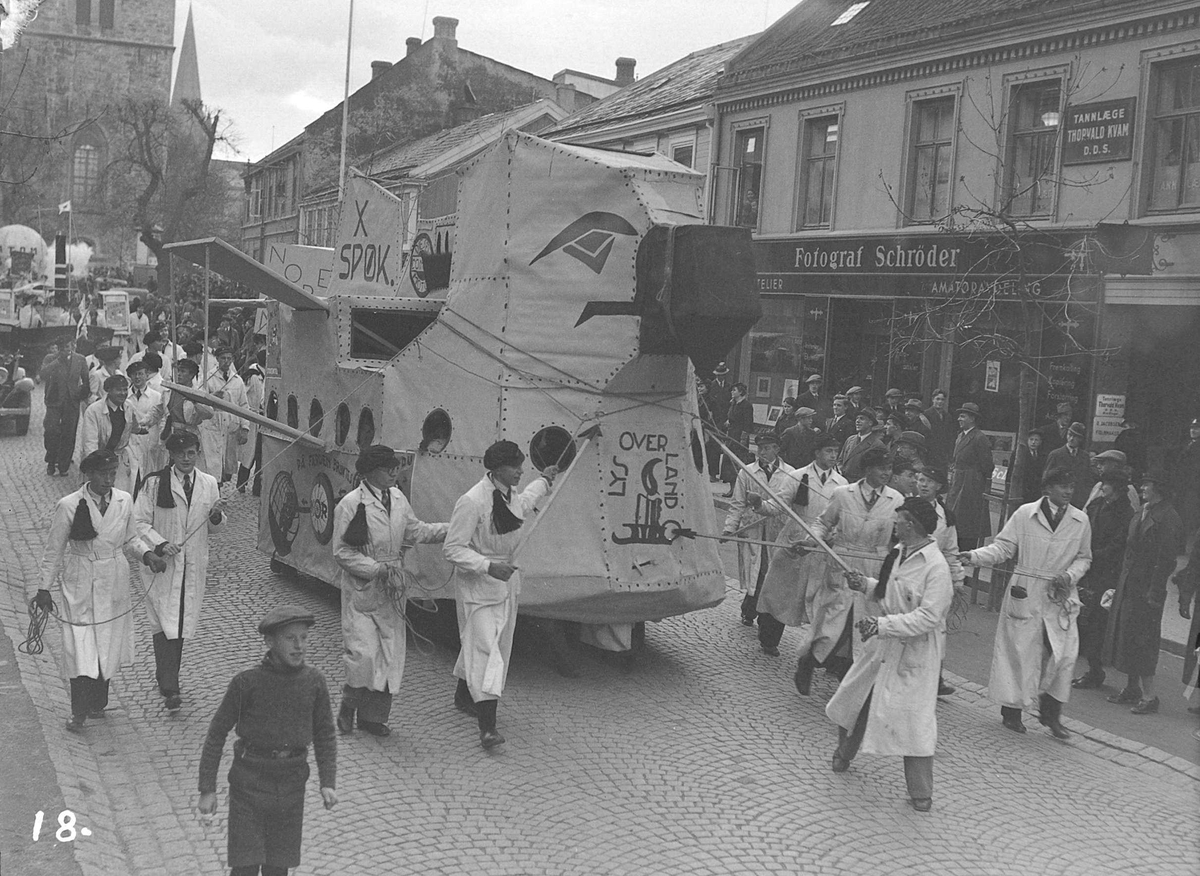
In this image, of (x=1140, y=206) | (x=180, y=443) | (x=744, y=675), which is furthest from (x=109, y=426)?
(x=1140, y=206)

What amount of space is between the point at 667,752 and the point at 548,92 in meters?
42.9

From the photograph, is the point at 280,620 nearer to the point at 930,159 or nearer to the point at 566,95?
the point at 930,159

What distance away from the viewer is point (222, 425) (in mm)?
16172

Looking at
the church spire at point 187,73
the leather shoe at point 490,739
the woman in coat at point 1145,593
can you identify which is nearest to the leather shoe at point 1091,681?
the woman in coat at point 1145,593

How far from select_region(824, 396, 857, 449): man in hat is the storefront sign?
15.2ft

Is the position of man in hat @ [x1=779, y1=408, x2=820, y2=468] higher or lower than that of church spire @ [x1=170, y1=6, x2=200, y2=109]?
lower

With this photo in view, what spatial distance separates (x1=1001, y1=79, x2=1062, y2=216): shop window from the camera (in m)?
18.7

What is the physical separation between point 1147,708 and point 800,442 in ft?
20.9

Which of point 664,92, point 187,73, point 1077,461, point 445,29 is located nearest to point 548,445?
point 1077,461

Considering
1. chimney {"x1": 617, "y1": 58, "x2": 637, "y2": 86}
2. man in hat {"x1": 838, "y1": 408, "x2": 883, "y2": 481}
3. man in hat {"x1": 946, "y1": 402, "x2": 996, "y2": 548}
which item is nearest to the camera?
man in hat {"x1": 838, "y1": 408, "x2": 883, "y2": 481}

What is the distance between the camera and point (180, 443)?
28.4ft

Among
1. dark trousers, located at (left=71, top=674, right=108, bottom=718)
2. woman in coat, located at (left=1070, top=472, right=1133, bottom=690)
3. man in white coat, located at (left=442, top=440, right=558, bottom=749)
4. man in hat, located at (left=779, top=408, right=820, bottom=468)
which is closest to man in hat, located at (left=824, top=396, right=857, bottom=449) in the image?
man in hat, located at (left=779, top=408, right=820, bottom=468)

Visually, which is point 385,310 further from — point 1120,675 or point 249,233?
point 249,233

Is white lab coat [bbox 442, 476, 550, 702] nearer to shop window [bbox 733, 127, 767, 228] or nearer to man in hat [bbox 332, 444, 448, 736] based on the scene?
man in hat [bbox 332, 444, 448, 736]
